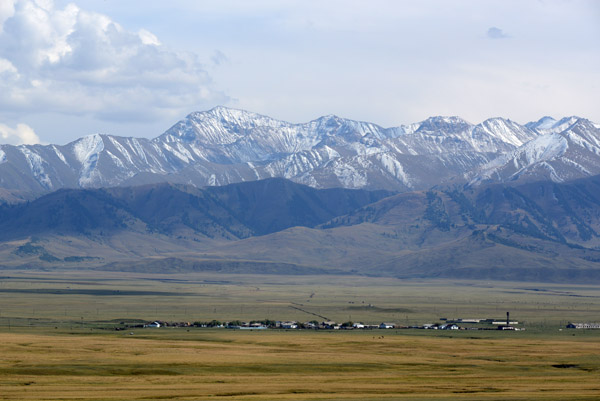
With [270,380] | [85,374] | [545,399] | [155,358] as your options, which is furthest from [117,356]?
[545,399]

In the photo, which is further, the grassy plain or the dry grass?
the grassy plain

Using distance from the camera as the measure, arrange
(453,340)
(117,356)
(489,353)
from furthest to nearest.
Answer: (453,340), (489,353), (117,356)

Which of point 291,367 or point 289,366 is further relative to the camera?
point 289,366

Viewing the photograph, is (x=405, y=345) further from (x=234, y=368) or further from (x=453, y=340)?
(x=234, y=368)

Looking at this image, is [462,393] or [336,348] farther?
[336,348]

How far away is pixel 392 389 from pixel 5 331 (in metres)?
101

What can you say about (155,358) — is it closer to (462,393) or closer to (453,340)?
(462,393)

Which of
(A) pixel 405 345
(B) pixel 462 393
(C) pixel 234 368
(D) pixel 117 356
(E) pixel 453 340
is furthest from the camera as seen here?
(E) pixel 453 340

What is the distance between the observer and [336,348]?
165m

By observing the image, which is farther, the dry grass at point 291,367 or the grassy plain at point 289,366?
the grassy plain at point 289,366

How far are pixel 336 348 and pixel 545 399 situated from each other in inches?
2580

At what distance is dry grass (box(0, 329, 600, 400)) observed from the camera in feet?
359

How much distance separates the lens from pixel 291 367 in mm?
136000

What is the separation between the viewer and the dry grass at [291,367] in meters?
109
